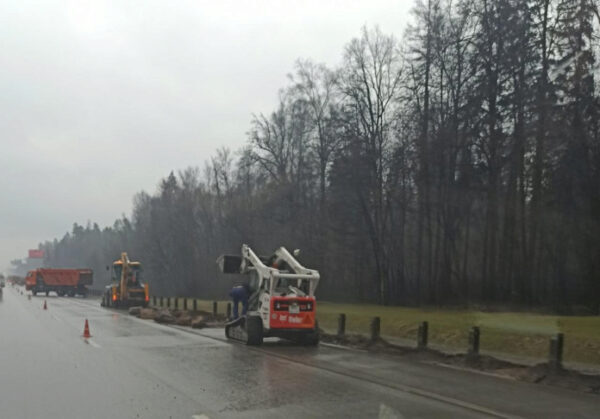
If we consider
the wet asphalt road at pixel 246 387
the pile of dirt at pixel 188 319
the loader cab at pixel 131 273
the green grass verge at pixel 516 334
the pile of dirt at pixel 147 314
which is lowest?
the pile of dirt at pixel 147 314

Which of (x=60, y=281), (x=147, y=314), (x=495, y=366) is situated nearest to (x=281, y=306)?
(x=495, y=366)

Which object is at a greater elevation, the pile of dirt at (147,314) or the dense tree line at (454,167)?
the dense tree line at (454,167)

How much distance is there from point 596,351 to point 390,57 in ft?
113

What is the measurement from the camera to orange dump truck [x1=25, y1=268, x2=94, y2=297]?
242ft

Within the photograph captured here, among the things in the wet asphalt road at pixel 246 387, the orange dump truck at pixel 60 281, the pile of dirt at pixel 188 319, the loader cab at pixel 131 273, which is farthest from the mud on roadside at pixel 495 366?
the orange dump truck at pixel 60 281

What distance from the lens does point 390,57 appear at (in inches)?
1855

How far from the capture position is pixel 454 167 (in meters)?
41.0

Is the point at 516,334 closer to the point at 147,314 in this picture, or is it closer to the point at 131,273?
the point at 147,314

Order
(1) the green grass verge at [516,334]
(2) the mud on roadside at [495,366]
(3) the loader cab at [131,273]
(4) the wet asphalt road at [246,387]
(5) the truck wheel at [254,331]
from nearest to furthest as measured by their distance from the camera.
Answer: (4) the wet asphalt road at [246,387] < (2) the mud on roadside at [495,366] < (1) the green grass verge at [516,334] < (5) the truck wheel at [254,331] < (3) the loader cab at [131,273]

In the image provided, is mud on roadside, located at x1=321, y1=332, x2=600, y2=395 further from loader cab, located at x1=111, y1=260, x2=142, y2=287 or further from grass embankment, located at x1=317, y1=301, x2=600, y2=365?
loader cab, located at x1=111, y1=260, x2=142, y2=287

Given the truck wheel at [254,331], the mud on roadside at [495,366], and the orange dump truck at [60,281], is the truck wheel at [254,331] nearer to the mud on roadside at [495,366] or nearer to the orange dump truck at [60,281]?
the mud on roadside at [495,366]

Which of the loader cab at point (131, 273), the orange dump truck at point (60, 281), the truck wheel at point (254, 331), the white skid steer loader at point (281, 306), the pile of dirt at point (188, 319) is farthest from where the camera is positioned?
the orange dump truck at point (60, 281)

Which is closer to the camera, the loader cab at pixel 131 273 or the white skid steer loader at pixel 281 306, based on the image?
the white skid steer loader at pixel 281 306

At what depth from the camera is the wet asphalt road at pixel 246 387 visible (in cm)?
907
